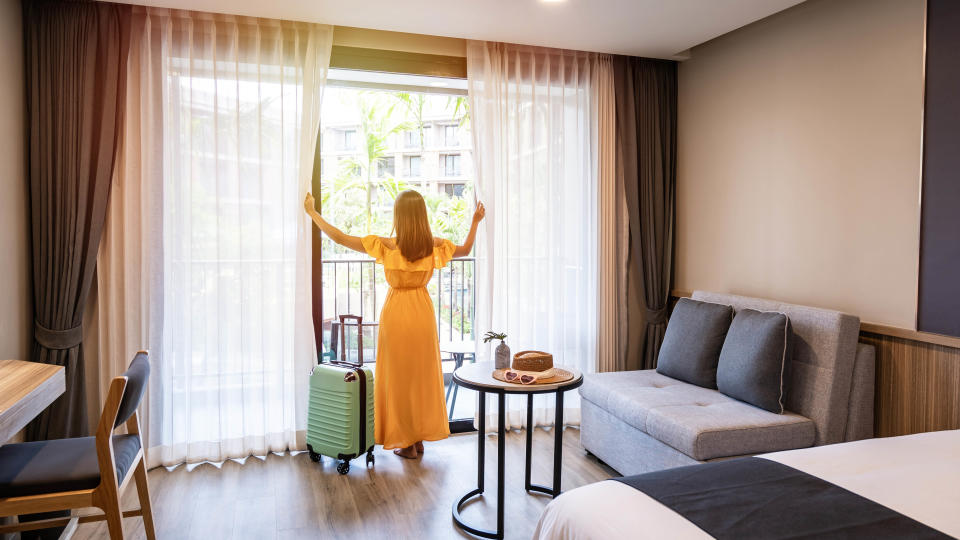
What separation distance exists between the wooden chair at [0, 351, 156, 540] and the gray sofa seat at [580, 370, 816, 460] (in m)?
2.19

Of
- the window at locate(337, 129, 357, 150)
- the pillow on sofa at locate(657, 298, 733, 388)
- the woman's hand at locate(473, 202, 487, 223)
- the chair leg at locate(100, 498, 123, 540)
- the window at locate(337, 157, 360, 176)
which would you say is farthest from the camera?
the window at locate(337, 129, 357, 150)

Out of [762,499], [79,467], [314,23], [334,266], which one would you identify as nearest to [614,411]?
[762,499]

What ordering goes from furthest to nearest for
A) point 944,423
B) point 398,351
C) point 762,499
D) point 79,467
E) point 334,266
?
point 334,266
point 398,351
point 944,423
point 79,467
point 762,499

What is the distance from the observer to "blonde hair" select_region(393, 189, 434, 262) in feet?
10.4

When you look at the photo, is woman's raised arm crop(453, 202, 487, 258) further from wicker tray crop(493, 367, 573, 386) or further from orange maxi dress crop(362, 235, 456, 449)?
wicker tray crop(493, 367, 573, 386)

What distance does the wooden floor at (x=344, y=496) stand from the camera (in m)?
2.58

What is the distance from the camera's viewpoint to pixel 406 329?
3279mm

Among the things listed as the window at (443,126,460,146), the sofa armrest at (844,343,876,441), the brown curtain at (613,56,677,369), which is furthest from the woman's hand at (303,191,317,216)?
the window at (443,126,460,146)

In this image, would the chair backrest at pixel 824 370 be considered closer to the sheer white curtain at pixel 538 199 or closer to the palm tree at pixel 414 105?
the sheer white curtain at pixel 538 199

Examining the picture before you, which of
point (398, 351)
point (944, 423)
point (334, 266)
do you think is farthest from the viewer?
point (334, 266)

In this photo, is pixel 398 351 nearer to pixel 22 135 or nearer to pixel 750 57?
pixel 22 135

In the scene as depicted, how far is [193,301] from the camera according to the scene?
10.9 ft

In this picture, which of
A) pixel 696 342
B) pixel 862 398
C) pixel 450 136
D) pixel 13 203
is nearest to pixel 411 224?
pixel 696 342

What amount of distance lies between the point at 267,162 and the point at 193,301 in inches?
35.1
